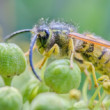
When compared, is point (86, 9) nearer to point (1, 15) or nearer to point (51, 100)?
point (1, 15)

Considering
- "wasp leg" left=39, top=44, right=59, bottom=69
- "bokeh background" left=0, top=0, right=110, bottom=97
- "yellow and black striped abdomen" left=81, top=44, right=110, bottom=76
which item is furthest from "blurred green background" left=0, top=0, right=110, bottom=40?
"wasp leg" left=39, top=44, right=59, bottom=69

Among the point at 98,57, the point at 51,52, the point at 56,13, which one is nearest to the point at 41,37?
the point at 51,52

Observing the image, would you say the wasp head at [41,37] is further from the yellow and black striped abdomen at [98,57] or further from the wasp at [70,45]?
the yellow and black striped abdomen at [98,57]

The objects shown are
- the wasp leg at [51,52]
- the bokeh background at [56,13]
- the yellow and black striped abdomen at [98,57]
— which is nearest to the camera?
the wasp leg at [51,52]

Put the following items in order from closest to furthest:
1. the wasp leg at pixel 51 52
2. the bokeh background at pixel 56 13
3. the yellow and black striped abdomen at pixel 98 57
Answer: the wasp leg at pixel 51 52, the yellow and black striped abdomen at pixel 98 57, the bokeh background at pixel 56 13

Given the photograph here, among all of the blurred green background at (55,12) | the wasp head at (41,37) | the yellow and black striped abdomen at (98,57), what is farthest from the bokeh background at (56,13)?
the wasp head at (41,37)

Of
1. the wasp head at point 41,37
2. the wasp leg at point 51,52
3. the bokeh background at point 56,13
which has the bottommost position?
the wasp leg at point 51,52

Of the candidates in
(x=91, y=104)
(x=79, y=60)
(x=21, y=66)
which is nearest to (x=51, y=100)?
(x=91, y=104)
